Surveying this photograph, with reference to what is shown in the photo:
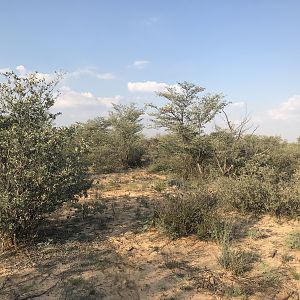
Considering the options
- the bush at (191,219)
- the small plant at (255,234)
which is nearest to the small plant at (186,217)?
the bush at (191,219)

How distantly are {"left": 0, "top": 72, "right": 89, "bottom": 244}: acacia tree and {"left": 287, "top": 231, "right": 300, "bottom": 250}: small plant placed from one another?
370 centimetres

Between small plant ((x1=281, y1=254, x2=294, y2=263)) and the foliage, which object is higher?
the foliage

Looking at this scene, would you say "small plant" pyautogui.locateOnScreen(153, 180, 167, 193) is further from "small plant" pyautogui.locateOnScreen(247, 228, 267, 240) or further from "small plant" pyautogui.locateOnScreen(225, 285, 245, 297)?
"small plant" pyautogui.locateOnScreen(225, 285, 245, 297)

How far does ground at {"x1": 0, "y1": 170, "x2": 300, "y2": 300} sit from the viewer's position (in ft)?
16.9

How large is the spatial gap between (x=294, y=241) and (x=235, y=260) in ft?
5.17

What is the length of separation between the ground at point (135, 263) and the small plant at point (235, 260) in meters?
0.09

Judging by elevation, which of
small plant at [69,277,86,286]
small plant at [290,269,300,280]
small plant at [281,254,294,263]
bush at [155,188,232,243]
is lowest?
small plant at [290,269,300,280]

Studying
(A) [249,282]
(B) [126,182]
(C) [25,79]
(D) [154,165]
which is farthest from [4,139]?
(D) [154,165]

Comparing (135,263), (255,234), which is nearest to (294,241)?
(255,234)

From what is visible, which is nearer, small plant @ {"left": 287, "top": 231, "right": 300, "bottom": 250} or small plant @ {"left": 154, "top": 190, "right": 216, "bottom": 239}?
small plant @ {"left": 287, "top": 231, "right": 300, "bottom": 250}

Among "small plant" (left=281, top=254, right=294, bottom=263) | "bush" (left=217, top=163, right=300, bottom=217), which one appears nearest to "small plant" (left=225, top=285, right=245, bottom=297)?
"small plant" (left=281, top=254, right=294, bottom=263)

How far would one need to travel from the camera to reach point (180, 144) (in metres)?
13.9

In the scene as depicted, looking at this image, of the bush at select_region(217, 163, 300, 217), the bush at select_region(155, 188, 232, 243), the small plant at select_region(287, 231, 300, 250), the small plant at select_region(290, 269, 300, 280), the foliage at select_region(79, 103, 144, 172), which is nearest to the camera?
the small plant at select_region(290, 269, 300, 280)

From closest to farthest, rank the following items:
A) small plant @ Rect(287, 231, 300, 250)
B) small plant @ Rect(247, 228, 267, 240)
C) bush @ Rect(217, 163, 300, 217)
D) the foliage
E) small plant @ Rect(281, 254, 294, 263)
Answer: small plant @ Rect(281, 254, 294, 263), small plant @ Rect(287, 231, 300, 250), small plant @ Rect(247, 228, 267, 240), bush @ Rect(217, 163, 300, 217), the foliage
